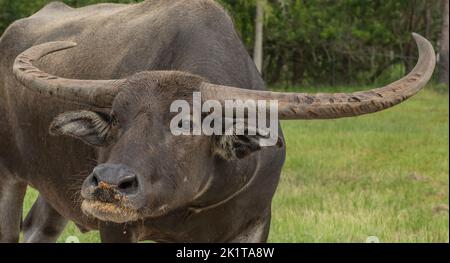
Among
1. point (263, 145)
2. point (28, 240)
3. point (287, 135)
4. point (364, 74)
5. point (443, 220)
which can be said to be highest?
point (263, 145)

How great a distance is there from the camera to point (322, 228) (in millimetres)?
7223

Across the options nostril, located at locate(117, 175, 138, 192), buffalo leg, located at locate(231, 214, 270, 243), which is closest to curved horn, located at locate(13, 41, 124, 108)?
nostril, located at locate(117, 175, 138, 192)

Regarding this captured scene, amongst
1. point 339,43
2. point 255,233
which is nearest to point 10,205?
point 255,233

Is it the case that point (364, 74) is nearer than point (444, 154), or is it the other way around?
point (444, 154)

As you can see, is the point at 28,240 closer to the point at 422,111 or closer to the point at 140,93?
the point at 140,93

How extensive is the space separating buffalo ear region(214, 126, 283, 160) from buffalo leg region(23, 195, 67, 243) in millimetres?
2640

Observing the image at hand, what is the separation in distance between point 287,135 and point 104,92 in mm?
10154

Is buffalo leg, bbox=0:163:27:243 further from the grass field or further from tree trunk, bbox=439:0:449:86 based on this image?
tree trunk, bbox=439:0:449:86

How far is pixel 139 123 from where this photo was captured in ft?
12.0

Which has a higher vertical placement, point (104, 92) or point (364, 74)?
point (104, 92)

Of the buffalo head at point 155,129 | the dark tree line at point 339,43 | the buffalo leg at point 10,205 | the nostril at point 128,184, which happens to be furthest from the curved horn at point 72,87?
the dark tree line at point 339,43

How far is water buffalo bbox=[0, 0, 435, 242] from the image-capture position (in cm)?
365

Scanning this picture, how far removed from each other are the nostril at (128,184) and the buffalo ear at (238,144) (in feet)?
1.93

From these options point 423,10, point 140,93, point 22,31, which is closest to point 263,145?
point 140,93
